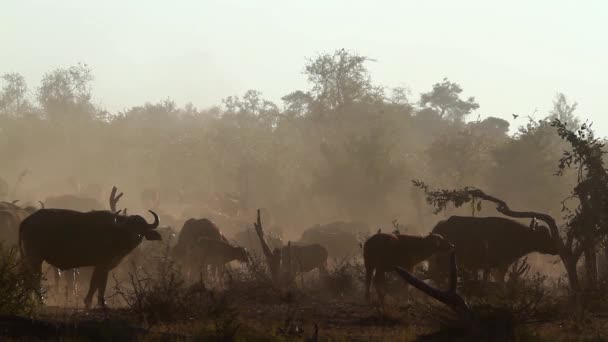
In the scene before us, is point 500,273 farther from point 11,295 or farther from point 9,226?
point 9,226

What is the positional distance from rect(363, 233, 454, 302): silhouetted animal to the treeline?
28.0 metres

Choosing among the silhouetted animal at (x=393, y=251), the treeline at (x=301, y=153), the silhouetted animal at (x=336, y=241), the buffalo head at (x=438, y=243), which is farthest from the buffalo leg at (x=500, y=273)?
the treeline at (x=301, y=153)

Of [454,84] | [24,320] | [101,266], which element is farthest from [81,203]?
[454,84]

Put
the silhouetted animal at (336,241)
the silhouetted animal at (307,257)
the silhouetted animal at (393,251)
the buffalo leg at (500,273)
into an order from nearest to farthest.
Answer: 1. the silhouetted animal at (393,251)
2. the buffalo leg at (500,273)
3. the silhouetted animal at (307,257)
4. the silhouetted animal at (336,241)

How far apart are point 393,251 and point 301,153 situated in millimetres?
43978

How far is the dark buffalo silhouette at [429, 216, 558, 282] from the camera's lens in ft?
63.7

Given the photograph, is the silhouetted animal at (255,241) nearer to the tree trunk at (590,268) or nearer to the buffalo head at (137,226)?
the buffalo head at (137,226)

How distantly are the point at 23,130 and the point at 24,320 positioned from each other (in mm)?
67690

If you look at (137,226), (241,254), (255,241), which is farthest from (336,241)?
(137,226)

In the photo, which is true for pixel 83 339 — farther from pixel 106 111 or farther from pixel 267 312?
pixel 106 111

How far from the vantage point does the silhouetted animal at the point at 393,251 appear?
1722 centimetres

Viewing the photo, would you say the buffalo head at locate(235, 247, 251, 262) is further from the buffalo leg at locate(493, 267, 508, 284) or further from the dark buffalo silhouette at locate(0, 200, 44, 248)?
the buffalo leg at locate(493, 267, 508, 284)

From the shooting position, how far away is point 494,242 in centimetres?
1956

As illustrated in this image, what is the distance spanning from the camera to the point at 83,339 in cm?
1080
